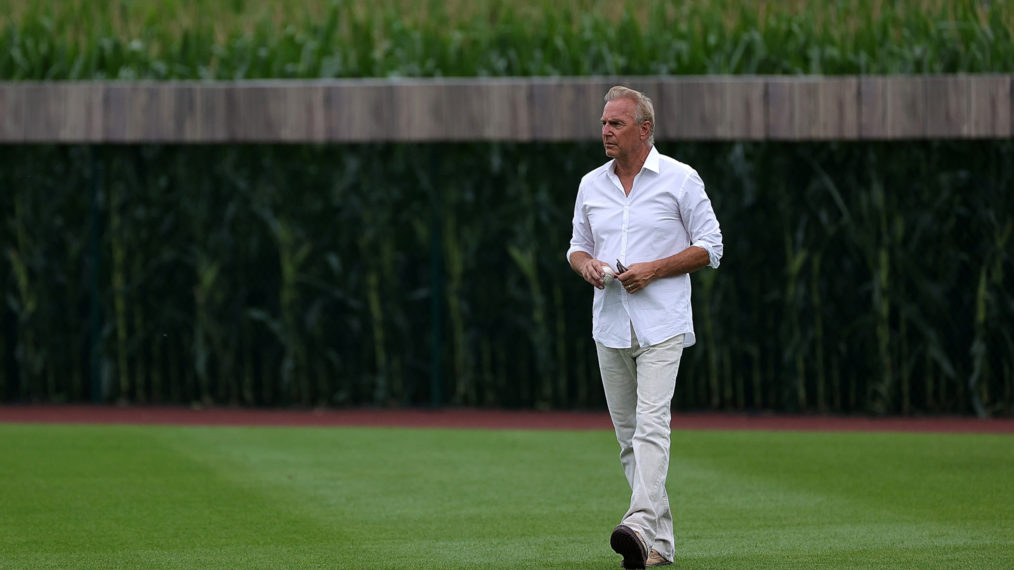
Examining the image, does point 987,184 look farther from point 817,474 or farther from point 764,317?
point 817,474

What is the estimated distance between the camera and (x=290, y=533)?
7.00m

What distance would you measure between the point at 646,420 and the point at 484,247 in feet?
22.8

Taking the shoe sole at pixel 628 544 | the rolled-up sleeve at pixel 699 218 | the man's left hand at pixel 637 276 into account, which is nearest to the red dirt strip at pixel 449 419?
the rolled-up sleeve at pixel 699 218

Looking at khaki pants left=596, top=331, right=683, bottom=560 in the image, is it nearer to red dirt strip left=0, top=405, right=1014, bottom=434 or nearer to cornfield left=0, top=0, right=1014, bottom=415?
red dirt strip left=0, top=405, right=1014, bottom=434

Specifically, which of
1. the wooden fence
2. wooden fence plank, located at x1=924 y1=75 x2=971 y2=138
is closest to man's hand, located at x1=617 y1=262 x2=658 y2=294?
the wooden fence

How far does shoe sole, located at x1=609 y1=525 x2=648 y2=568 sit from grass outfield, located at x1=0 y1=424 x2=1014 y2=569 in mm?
388

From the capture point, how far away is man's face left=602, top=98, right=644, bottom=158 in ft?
20.1

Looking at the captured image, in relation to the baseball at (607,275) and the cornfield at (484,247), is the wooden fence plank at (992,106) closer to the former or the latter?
the cornfield at (484,247)

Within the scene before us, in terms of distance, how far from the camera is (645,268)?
6062 mm


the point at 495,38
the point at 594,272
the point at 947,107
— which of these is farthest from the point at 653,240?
the point at 495,38

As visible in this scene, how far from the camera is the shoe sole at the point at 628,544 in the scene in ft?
19.0

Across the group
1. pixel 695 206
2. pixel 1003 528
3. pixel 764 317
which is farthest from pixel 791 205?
pixel 695 206

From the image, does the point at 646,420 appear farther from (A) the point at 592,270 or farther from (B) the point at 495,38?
(B) the point at 495,38

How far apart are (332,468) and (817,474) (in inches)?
110
